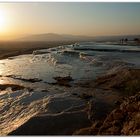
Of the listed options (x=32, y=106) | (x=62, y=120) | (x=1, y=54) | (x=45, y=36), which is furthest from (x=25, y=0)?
(x=1, y=54)


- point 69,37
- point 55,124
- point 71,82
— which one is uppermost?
point 69,37

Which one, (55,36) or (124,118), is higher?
(55,36)

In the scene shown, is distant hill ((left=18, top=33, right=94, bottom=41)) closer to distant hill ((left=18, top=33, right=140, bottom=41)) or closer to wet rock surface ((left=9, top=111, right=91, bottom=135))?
distant hill ((left=18, top=33, right=140, bottom=41))

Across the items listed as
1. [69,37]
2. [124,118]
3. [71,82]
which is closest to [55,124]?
[124,118]

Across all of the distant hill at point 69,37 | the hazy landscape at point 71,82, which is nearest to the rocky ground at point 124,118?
the hazy landscape at point 71,82

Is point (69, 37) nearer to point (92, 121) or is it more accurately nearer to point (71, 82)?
point (71, 82)

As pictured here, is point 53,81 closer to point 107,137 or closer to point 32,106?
point 32,106

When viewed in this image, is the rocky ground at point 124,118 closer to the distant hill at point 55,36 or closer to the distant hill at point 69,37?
the distant hill at point 69,37

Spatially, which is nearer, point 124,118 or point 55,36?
point 124,118
